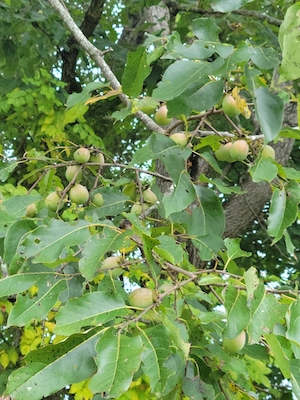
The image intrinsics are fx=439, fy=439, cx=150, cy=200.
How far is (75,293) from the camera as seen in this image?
888 millimetres

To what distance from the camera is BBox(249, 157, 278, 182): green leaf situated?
0.82 metres

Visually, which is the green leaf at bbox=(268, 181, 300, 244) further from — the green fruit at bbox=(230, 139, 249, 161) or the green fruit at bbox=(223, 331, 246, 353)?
the green fruit at bbox=(223, 331, 246, 353)

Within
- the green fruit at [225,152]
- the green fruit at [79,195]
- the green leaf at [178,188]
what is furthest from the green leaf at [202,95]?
the green fruit at [79,195]

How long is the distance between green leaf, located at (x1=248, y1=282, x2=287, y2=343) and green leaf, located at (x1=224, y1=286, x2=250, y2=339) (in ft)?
0.07

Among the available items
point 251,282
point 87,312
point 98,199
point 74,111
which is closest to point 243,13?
point 74,111

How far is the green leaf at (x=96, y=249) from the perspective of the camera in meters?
0.76

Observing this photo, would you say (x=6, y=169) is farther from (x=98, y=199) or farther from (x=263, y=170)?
(x=263, y=170)

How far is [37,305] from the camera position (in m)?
0.80

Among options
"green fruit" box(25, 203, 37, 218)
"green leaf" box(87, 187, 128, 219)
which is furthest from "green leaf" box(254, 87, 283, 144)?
"green fruit" box(25, 203, 37, 218)

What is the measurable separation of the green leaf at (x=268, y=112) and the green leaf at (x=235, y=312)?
10.2 inches

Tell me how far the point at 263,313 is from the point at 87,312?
0.92 ft

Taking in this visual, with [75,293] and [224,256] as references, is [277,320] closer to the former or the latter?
[224,256]

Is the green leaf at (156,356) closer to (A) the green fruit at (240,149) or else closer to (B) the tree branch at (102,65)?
(A) the green fruit at (240,149)

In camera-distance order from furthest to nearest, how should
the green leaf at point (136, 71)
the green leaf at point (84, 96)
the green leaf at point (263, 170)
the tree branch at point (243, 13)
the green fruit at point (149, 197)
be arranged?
the tree branch at point (243, 13) → the green fruit at point (149, 197) → the green leaf at point (84, 96) → the green leaf at point (136, 71) → the green leaf at point (263, 170)
